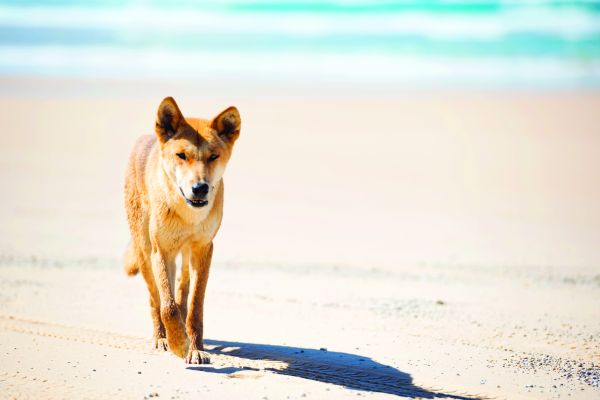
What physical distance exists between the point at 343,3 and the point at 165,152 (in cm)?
4265

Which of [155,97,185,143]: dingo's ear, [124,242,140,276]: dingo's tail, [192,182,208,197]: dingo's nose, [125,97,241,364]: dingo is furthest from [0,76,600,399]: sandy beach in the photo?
[155,97,185,143]: dingo's ear

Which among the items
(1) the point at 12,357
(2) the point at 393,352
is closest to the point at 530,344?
(2) the point at 393,352

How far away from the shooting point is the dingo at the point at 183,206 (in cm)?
622

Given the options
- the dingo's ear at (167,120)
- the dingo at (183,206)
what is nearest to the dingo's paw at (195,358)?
the dingo at (183,206)

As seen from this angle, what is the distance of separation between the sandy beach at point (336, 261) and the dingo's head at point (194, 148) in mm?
1472

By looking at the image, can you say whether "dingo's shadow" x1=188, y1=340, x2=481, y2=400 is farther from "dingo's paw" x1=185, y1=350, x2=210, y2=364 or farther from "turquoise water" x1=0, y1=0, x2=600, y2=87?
"turquoise water" x1=0, y1=0, x2=600, y2=87

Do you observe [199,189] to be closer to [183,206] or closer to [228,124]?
[183,206]

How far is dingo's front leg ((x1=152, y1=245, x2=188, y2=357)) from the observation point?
6234 millimetres

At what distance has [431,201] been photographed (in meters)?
14.2

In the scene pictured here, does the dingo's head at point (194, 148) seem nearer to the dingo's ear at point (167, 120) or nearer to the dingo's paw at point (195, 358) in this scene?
the dingo's ear at point (167, 120)

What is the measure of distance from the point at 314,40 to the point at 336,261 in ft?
98.1

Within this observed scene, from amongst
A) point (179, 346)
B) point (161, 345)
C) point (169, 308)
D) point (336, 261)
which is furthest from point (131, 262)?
point (336, 261)

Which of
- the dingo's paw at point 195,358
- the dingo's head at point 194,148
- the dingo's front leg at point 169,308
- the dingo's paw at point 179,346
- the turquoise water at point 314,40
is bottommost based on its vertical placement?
the dingo's paw at point 195,358

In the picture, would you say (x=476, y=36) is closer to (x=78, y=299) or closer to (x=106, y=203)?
(x=106, y=203)
